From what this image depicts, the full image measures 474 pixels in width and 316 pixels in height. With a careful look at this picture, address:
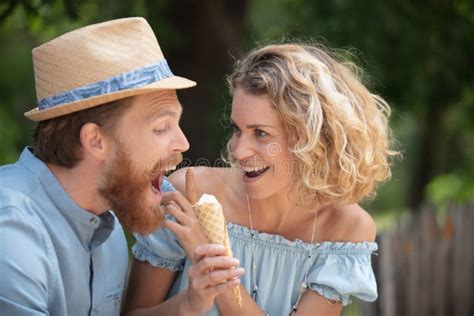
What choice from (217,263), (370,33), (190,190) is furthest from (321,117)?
(370,33)

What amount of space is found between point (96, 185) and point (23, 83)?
7537 millimetres

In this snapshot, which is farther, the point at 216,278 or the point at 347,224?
the point at 347,224

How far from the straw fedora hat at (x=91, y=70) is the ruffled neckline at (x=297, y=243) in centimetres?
81

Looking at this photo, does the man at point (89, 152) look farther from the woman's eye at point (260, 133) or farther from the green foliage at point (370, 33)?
the green foliage at point (370, 33)

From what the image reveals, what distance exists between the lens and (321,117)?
10.8 ft

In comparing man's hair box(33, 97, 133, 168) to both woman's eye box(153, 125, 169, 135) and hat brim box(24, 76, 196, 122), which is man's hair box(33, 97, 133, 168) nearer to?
hat brim box(24, 76, 196, 122)

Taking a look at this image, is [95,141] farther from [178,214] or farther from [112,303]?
[112,303]

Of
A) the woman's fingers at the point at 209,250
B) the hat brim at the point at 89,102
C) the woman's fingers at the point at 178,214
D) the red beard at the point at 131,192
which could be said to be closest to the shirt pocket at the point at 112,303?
the red beard at the point at 131,192

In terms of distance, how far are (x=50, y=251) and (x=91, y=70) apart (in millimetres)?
664

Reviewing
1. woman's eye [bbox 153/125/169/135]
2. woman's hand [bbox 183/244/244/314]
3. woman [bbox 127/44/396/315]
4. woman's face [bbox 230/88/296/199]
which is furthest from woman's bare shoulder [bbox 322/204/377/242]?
woman's eye [bbox 153/125/169/135]

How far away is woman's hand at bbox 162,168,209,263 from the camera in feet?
9.92

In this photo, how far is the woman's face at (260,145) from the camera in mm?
3287

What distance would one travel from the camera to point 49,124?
9.61 feet

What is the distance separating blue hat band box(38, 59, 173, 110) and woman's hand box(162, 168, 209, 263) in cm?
50
